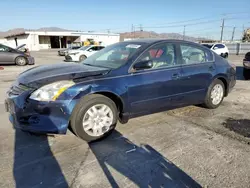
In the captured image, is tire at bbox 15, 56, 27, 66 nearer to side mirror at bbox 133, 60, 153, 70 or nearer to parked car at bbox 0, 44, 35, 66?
parked car at bbox 0, 44, 35, 66

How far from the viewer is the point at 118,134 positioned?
11.9 feet

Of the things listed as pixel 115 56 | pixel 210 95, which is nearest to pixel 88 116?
pixel 115 56

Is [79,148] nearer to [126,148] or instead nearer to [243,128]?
[126,148]

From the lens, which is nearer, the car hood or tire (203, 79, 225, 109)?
the car hood

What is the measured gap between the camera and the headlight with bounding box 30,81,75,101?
9.63 feet

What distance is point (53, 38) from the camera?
52.2m

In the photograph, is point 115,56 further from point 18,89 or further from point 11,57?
point 11,57

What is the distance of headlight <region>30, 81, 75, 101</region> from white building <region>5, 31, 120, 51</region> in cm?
4244

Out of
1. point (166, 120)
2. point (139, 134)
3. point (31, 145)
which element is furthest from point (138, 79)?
point (31, 145)

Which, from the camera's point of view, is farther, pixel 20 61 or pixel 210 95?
pixel 20 61

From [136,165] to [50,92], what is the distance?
1.50 metres

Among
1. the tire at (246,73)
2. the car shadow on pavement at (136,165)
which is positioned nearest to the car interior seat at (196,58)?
the car shadow on pavement at (136,165)

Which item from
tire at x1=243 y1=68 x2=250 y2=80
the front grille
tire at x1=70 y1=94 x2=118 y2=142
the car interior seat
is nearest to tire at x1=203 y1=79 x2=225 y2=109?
the car interior seat

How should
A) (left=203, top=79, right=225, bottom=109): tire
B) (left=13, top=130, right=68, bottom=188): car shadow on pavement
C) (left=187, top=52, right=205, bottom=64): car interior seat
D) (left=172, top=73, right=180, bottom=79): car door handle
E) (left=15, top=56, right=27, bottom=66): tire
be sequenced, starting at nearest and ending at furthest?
(left=13, top=130, right=68, bottom=188): car shadow on pavement < (left=172, top=73, right=180, bottom=79): car door handle < (left=187, top=52, right=205, bottom=64): car interior seat < (left=203, top=79, right=225, bottom=109): tire < (left=15, top=56, right=27, bottom=66): tire
